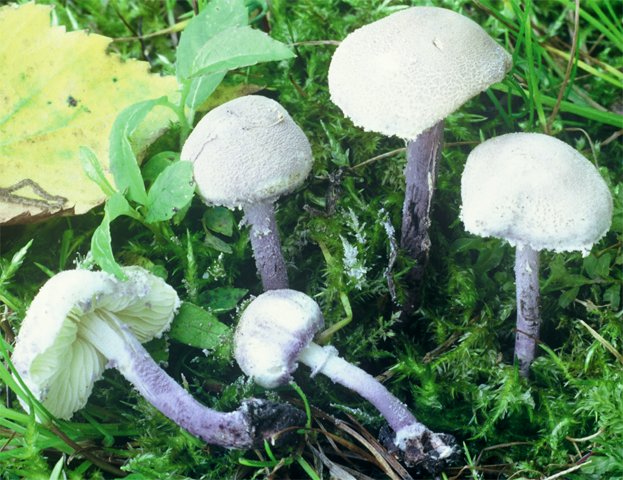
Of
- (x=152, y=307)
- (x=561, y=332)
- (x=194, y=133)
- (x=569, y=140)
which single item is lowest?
(x=561, y=332)

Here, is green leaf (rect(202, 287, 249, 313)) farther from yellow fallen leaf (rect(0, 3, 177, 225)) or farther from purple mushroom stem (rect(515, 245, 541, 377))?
purple mushroom stem (rect(515, 245, 541, 377))

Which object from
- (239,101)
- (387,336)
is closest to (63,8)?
(239,101)

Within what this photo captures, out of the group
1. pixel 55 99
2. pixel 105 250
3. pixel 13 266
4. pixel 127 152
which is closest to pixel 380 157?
pixel 127 152

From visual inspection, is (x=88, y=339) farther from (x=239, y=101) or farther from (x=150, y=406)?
(x=239, y=101)

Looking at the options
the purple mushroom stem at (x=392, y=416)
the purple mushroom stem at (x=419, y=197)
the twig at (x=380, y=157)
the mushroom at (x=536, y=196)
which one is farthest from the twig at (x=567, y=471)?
the twig at (x=380, y=157)

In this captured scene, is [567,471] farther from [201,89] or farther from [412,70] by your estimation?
[201,89]

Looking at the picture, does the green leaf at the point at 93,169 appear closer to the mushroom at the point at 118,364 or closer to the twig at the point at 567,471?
the mushroom at the point at 118,364
